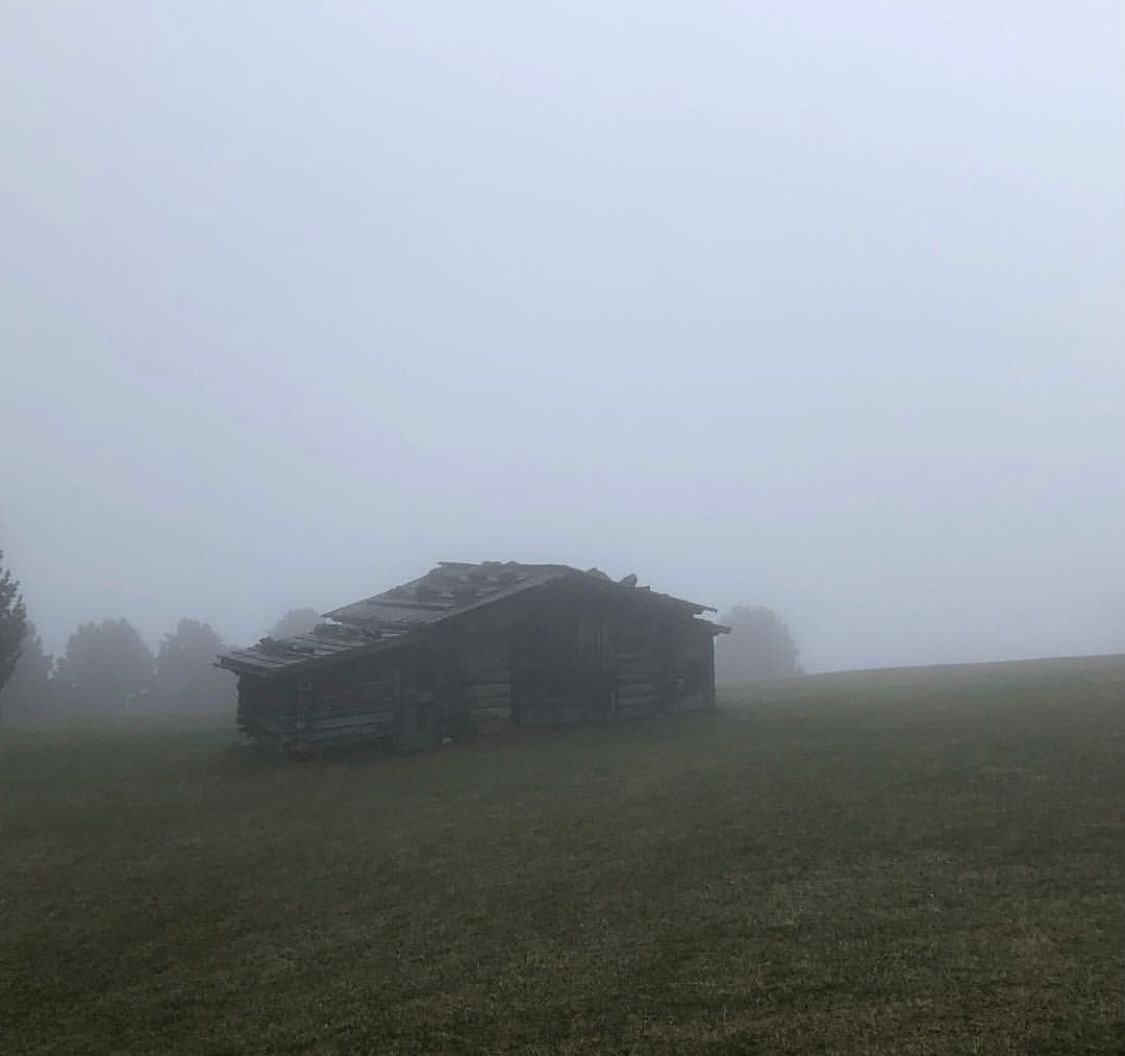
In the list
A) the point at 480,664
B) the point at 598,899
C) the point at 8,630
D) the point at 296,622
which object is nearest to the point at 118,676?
the point at 296,622

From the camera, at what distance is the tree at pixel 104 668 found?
6412 cm

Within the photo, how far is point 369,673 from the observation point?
2653 centimetres

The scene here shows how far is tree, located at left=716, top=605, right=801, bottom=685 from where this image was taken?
77.0 metres

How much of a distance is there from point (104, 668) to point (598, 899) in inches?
2400

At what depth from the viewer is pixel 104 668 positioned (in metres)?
65.8

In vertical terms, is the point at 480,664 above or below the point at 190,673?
above

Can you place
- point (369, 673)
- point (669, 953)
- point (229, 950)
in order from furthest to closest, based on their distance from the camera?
1. point (369, 673)
2. point (229, 950)
3. point (669, 953)

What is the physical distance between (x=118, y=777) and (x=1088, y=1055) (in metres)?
22.9

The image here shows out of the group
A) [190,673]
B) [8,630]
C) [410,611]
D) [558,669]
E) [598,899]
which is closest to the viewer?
[598,899]

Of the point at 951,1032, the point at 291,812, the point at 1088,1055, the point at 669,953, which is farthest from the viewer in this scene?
the point at 291,812

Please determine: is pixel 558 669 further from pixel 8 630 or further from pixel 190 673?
pixel 190 673

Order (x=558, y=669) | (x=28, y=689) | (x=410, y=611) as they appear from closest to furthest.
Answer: (x=558, y=669) → (x=410, y=611) → (x=28, y=689)

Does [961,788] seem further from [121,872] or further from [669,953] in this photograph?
[121,872]

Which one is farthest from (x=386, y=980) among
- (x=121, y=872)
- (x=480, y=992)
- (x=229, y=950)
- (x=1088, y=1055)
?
(x=121, y=872)
